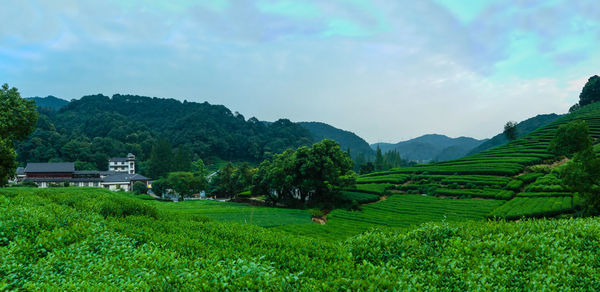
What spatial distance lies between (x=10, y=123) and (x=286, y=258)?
62.2 feet

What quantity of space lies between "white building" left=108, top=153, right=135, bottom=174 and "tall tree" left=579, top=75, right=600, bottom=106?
409ft

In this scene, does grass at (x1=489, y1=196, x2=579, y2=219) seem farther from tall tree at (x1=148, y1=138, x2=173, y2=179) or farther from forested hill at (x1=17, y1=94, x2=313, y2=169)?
forested hill at (x1=17, y1=94, x2=313, y2=169)

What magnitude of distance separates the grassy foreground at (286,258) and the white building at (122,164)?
7547 centimetres

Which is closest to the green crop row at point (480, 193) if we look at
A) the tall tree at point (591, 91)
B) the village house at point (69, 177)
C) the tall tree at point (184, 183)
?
the tall tree at point (184, 183)

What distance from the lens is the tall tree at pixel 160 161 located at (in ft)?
219

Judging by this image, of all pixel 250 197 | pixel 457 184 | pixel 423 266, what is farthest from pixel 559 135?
pixel 423 266

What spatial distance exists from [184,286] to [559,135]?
149 feet

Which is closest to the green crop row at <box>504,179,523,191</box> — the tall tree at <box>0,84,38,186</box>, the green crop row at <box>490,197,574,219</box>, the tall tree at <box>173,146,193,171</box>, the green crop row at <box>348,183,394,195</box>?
the green crop row at <box>490,197,574,219</box>

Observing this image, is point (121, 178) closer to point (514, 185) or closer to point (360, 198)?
point (360, 198)

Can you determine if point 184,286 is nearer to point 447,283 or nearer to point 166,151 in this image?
point 447,283

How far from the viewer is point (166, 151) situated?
67.6 metres

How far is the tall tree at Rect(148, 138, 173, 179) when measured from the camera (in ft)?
219

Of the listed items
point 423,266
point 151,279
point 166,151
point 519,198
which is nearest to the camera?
point 151,279

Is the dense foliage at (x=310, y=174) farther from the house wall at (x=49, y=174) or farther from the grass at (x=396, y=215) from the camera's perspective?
the house wall at (x=49, y=174)
